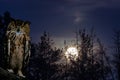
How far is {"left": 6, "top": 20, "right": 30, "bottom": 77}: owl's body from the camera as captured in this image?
13.1m

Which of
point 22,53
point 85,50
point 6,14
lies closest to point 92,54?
point 85,50

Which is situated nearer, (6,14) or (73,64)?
(73,64)

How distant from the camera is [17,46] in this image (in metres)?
13.3

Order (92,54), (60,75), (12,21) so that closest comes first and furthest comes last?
(12,21)
(92,54)
(60,75)

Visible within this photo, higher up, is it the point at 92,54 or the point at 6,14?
the point at 6,14

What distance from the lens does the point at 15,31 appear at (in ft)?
42.9

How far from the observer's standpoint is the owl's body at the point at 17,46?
13.1 metres

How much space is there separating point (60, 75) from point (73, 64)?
8252 millimetres

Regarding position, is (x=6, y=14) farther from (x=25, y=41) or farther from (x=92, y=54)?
(x=25, y=41)

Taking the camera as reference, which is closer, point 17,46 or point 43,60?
point 17,46

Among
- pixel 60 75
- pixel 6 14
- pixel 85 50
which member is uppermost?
pixel 6 14

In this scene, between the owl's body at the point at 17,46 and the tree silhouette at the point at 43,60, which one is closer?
the owl's body at the point at 17,46

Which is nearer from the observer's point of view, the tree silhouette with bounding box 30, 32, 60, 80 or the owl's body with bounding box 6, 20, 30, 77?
the owl's body with bounding box 6, 20, 30, 77

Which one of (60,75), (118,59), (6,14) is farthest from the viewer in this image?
(60,75)
